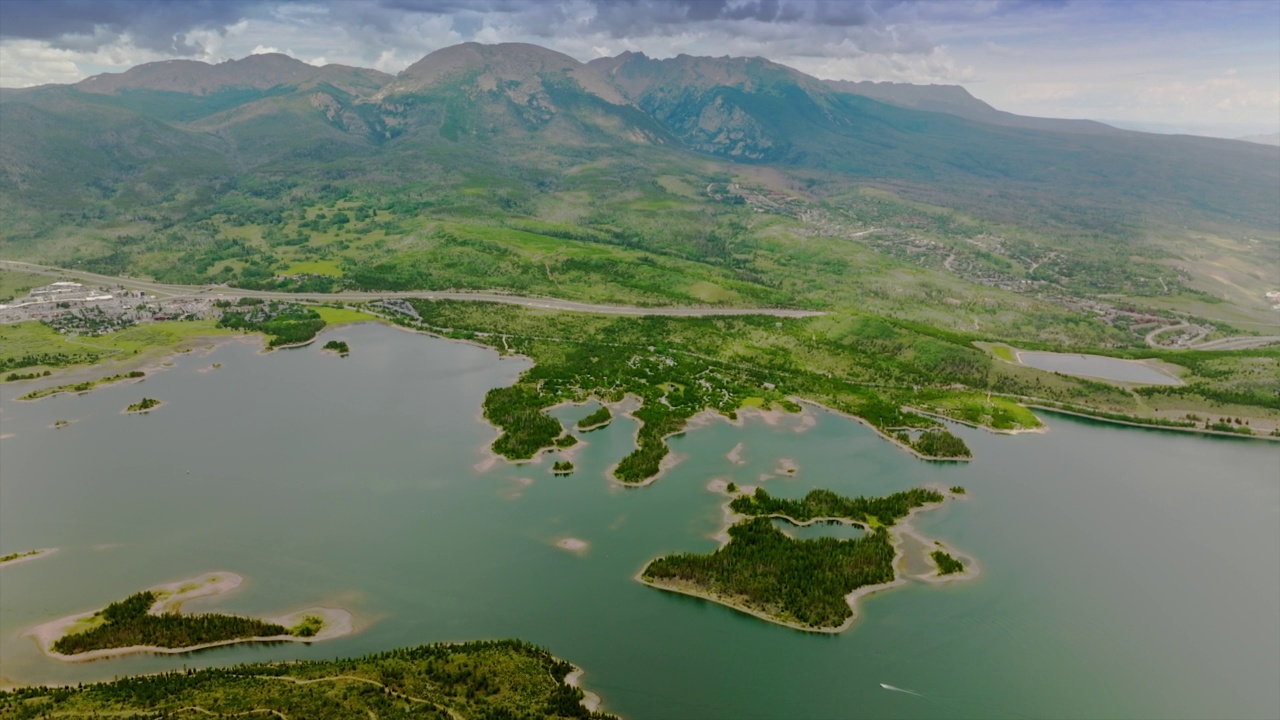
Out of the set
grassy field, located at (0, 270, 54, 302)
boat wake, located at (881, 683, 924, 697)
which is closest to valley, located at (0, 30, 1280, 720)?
boat wake, located at (881, 683, 924, 697)

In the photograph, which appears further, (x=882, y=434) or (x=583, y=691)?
(x=882, y=434)

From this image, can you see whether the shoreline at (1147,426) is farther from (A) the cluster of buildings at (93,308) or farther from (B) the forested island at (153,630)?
(A) the cluster of buildings at (93,308)

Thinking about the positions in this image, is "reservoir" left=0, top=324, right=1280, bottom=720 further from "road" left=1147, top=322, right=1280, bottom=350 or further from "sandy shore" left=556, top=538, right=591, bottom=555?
"road" left=1147, top=322, right=1280, bottom=350

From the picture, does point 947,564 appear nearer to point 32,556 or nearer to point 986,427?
point 986,427

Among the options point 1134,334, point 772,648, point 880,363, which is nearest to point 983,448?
point 880,363

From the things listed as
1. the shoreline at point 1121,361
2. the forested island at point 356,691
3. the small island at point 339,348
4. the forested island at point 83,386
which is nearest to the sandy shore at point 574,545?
the forested island at point 356,691

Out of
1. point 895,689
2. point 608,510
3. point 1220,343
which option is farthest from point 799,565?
point 1220,343
